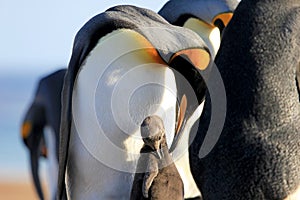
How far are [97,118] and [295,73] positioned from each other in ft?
3.34

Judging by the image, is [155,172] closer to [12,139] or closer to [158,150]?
[158,150]

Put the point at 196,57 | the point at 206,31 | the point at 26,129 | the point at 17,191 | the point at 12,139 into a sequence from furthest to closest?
1. the point at 12,139
2. the point at 17,191
3. the point at 26,129
4. the point at 206,31
5. the point at 196,57

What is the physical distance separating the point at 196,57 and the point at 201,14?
1.51 meters

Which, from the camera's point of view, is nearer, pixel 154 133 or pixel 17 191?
pixel 154 133

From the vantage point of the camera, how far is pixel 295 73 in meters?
4.84

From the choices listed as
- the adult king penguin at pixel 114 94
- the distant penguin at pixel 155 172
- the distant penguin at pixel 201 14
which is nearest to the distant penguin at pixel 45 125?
the distant penguin at pixel 201 14

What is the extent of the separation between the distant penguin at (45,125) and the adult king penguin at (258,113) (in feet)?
14.0

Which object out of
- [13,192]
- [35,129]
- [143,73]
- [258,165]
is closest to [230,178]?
[258,165]

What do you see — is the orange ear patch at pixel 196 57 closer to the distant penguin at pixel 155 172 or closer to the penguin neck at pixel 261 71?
the distant penguin at pixel 155 172

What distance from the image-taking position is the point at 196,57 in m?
5.59

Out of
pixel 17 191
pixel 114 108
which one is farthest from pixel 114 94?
pixel 17 191

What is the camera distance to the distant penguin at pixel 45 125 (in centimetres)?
930

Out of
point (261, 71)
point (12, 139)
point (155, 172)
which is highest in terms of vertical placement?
point (261, 71)

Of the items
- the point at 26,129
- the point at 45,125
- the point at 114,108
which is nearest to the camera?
the point at 114,108
